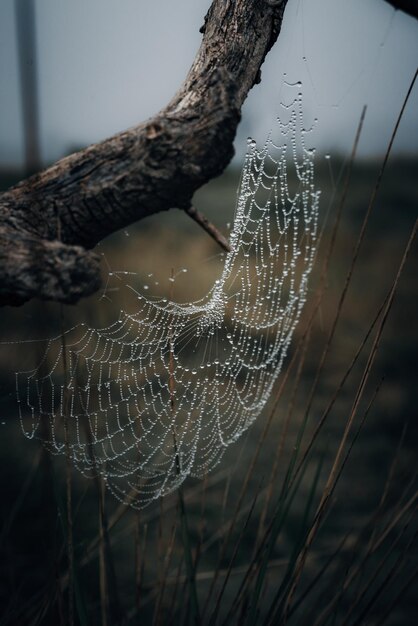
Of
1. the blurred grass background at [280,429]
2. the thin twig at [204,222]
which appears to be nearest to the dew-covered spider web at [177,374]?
the blurred grass background at [280,429]

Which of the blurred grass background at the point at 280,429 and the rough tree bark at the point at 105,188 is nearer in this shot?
the rough tree bark at the point at 105,188

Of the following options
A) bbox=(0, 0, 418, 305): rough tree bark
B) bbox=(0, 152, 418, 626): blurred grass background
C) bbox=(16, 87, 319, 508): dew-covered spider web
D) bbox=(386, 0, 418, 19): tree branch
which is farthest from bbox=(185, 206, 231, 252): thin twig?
bbox=(0, 152, 418, 626): blurred grass background

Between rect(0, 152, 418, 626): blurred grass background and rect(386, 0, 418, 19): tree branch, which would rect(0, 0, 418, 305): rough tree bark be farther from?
rect(0, 152, 418, 626): blurred grass background

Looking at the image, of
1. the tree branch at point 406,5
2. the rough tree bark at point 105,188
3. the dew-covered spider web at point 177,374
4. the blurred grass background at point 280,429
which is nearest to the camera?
the rough tree bark at point 105,188

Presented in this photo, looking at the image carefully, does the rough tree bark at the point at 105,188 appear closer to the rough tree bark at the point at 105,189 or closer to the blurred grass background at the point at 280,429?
the rough tree bark at the point at 105,189

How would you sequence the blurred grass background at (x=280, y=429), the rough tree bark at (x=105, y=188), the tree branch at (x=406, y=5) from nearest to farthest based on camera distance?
the rough tree bark at (x=105, y=188)
the tree branch at (x=406, y=5)
the blurred grass background at (x=280, y=429)

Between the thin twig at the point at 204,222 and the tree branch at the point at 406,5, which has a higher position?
the tree branch at the point at 406,5

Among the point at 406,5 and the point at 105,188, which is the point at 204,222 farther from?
the point at 406,5

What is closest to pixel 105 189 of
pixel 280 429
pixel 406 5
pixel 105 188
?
pixel 105 188
